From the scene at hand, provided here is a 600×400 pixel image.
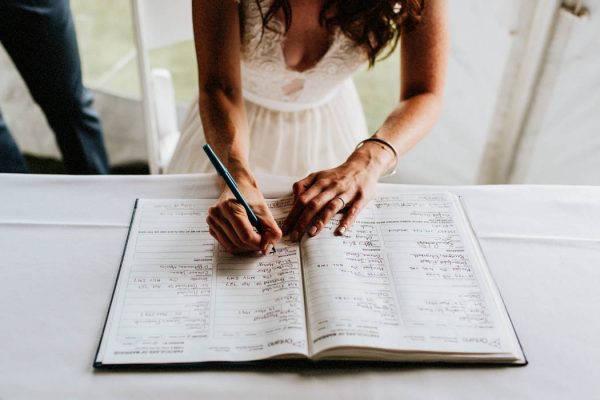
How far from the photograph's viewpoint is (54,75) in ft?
5.18

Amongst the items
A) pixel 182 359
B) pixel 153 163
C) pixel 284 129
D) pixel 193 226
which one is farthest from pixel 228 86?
pixel 153 163

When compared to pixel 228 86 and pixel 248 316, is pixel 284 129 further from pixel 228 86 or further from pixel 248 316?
pixel 248 316

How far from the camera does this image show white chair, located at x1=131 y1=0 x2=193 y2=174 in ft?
4.54

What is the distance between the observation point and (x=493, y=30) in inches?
64.0

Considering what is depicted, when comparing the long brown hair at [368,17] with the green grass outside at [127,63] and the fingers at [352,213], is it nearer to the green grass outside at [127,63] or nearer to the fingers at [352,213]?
the fingers at [352,213]

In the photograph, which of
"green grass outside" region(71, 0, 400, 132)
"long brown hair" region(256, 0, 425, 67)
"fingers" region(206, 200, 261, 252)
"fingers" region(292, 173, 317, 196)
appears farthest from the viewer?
"green grass outside" region(71, 0, 400, 132)

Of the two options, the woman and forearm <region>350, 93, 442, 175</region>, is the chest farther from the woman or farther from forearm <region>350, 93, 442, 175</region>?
forearm <region>350, 93, 442, 175</region>

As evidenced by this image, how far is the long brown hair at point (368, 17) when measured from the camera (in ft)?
3.50

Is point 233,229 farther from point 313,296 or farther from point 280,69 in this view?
point 280,69

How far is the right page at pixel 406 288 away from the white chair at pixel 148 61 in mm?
910

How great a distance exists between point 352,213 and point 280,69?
52cm

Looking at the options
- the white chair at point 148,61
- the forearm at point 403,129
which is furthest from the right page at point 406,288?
the white chair at point 148,61

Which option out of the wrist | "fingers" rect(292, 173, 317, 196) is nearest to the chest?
the wrist

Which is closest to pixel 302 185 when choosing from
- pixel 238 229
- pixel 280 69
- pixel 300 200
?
pixel 300 200
